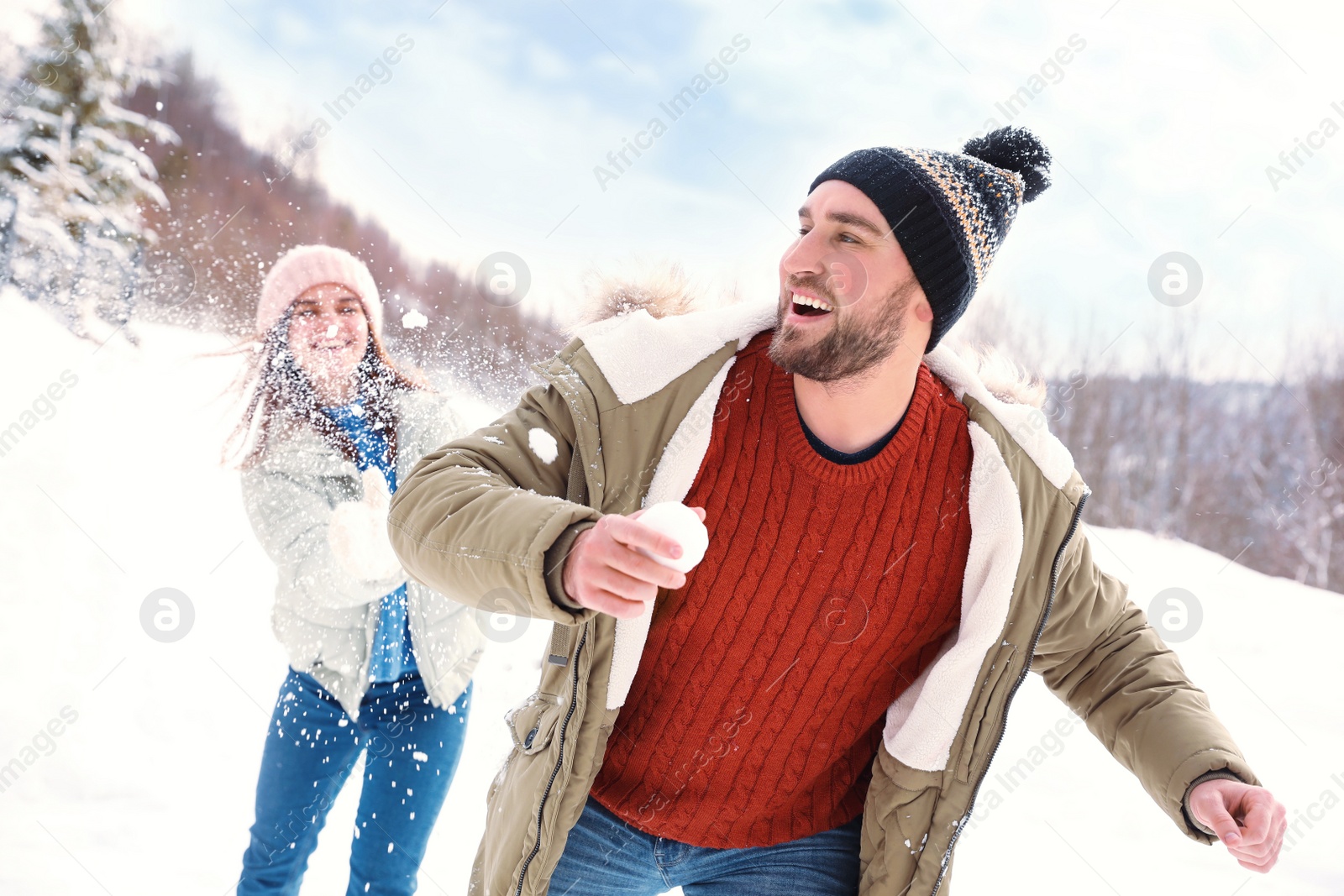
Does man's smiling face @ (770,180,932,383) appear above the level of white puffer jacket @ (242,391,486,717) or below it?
above

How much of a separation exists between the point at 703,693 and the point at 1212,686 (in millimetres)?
5682

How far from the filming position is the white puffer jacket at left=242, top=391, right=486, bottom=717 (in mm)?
2352

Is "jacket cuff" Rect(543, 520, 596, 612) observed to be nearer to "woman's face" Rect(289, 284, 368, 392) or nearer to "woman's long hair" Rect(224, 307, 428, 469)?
"woman's long hair" Rect(224, 307, 428, 469)

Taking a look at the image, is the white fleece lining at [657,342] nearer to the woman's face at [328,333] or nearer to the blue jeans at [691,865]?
the blue jeans at [691,865]

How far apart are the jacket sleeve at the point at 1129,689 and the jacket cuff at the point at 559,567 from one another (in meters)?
1.02

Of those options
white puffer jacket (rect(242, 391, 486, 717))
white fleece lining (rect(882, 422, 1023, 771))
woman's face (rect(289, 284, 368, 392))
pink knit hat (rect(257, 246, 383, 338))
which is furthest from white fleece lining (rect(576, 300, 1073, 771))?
pink knit hat (rect(257, 246, 383, 338))

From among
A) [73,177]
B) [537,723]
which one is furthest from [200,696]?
[73,177]

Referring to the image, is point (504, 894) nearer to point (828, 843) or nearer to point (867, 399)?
point (828, 843)

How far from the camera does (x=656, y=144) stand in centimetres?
1402

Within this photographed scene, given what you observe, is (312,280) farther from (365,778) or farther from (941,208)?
(941,208)

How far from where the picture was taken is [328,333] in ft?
8.80

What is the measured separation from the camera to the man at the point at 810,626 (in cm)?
159

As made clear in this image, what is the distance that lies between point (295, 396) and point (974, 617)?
1.93m

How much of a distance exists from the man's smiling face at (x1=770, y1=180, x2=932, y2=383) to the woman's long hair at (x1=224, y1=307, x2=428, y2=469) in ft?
4.26
